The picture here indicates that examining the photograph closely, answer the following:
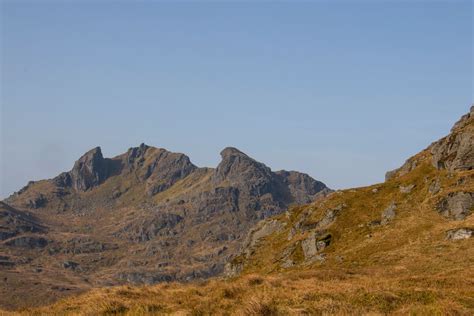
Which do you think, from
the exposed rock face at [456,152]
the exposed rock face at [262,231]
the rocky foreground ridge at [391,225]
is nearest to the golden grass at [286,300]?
the rocky foreground ridge at [391,225]

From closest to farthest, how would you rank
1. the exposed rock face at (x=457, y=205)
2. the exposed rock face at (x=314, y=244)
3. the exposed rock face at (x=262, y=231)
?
the exposed rock face at (x=457, y=205)
the exposed rock face at (x=314, y=244)
the exposed rock face at (x=262, y=231)

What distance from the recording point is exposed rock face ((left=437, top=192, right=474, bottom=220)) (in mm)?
61125

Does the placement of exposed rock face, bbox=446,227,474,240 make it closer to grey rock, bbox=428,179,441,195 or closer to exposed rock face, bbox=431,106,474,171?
grey rock, bbox=428,179,441,195

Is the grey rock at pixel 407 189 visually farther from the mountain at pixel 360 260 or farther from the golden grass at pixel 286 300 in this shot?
the golden grass at pixel 286 300

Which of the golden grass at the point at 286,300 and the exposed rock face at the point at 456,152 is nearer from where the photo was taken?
the golden grass at the point at 286,300

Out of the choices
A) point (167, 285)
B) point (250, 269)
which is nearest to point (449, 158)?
point (250, 269)

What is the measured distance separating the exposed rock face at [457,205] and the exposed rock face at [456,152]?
1170 cm

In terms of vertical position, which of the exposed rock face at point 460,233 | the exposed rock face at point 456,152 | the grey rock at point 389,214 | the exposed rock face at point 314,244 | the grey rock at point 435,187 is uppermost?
the exposed rock face at point 456,152

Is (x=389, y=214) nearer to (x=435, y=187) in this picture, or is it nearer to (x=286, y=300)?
(x=435, y=187)

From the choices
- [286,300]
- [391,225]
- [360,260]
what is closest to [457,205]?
[391,225]

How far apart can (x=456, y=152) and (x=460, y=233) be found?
28.3m

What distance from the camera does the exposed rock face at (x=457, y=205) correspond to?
61125 millimetres

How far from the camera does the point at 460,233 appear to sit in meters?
53.2

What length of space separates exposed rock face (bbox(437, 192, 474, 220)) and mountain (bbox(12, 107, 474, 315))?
120mm
